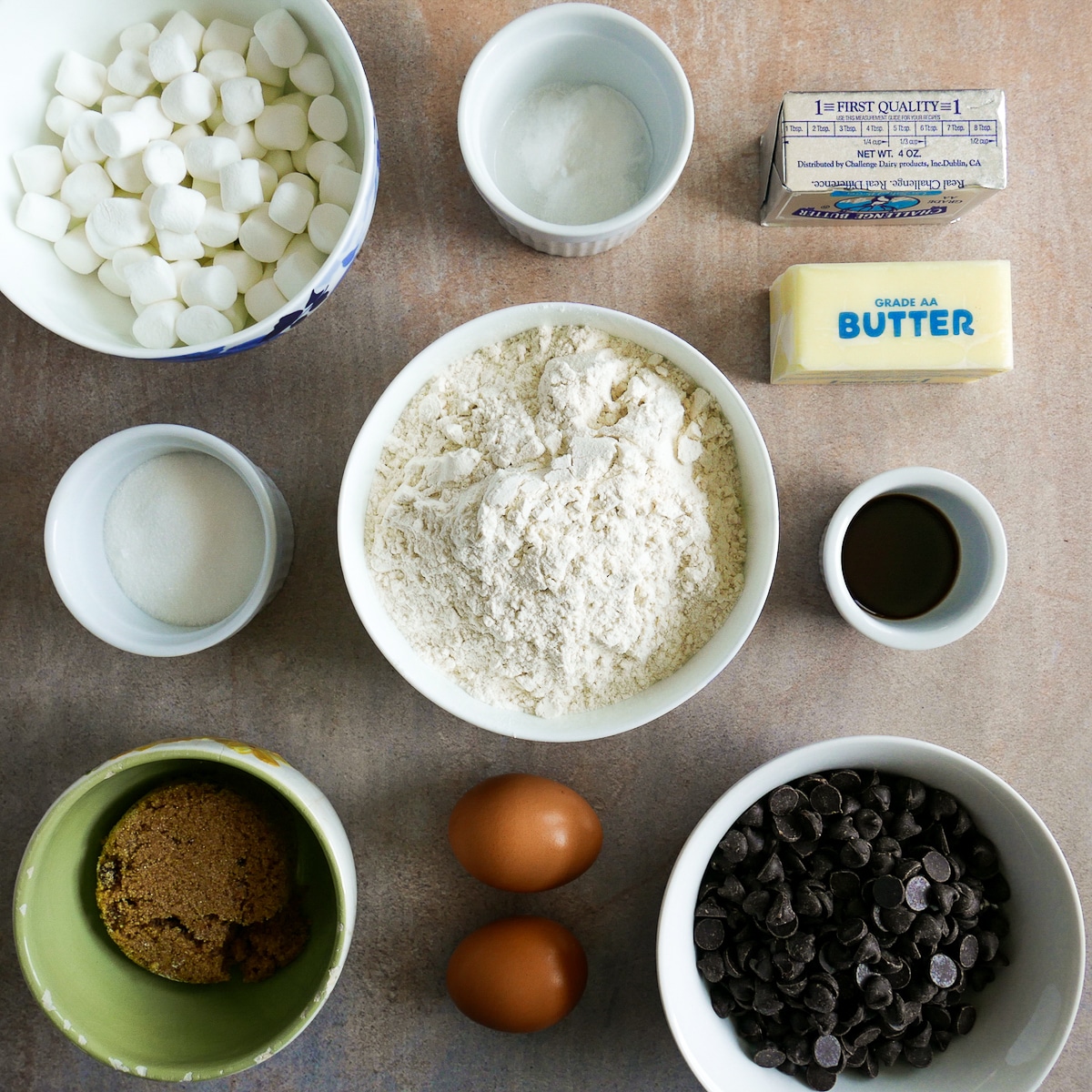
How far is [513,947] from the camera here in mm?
970

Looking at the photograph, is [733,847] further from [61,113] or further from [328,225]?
[61,113]

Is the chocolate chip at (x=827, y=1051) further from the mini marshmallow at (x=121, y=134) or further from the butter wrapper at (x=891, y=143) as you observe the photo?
the mini marshmallow at (x=121, y=134)

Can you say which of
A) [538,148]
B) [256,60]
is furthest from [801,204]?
[256,60]

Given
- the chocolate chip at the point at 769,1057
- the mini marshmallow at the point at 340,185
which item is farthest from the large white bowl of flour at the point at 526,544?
the chocolate chip at the point at 769,1057

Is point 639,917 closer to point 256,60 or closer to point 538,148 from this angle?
point 538,148

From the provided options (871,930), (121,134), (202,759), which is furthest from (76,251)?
(871,930)

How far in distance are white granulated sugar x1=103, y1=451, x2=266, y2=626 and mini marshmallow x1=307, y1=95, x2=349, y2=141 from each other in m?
0.42

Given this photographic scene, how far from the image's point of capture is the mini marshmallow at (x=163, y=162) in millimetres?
892

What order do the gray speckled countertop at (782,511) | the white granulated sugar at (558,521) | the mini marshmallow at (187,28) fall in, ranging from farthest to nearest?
the gray speckled countertop at (782,511) → the mini marshmallow at (187,28) → the white granulated sugar at (558,521)

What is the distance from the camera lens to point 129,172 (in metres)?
0.93

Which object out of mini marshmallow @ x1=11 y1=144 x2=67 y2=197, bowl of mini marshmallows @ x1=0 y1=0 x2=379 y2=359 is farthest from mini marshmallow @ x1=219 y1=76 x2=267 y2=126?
mini marshmallow @ x1=11 y1=144 x2=67 y2=197

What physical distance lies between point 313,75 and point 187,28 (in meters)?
0.15

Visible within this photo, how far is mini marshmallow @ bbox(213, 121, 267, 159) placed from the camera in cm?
93

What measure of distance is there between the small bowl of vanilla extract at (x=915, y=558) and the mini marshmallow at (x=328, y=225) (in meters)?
0.68
